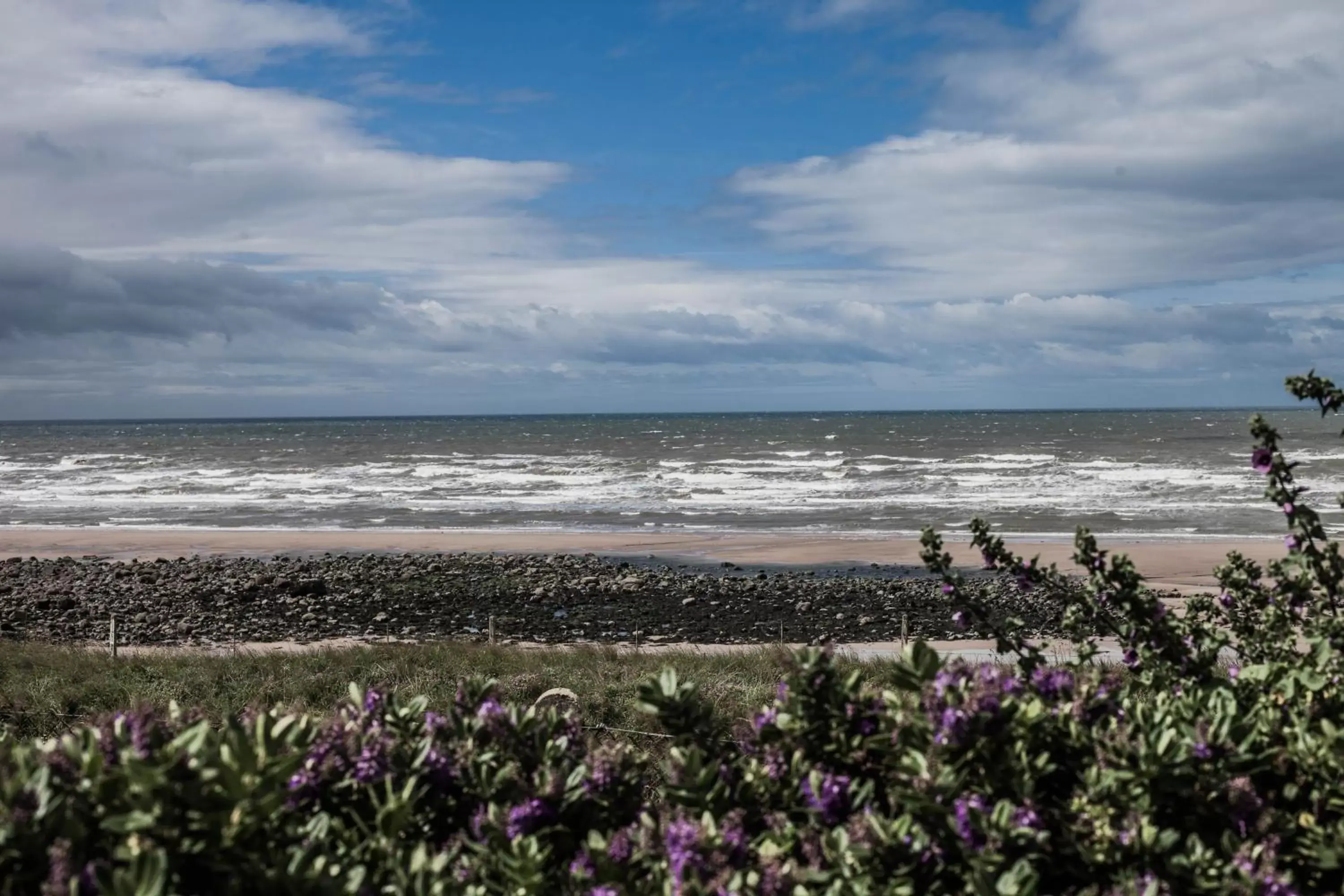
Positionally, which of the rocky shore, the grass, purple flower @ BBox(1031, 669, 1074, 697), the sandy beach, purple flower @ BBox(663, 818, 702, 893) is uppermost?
purple flower @ BBox(1031, 669, 1074, 697)

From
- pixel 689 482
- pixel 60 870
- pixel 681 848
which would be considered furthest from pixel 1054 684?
pixel 689 482

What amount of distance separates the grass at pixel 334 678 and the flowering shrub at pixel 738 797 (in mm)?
4928

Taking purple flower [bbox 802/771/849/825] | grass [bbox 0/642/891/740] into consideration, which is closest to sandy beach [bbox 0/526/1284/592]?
grass [bbox 0/642/891/740]

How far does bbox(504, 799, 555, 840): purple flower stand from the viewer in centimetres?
230

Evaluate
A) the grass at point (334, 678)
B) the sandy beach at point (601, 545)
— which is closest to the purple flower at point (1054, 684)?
the grass at point (334, 678)

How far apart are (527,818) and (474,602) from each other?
18788 mm

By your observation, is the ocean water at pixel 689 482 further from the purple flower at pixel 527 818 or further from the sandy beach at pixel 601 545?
the purple flower at pixel 527 818

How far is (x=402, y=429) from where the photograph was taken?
14350 centimetres

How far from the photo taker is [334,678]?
390 inches

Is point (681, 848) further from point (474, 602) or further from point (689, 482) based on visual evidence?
point (689, 482)

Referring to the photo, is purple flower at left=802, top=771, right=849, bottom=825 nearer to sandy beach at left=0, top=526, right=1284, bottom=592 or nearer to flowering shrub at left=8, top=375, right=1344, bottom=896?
flowering shrub at left=8, top=375, right=1344, bottom=896

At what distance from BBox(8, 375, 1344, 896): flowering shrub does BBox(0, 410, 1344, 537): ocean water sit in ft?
95.0

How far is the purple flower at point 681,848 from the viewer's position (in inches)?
82.4

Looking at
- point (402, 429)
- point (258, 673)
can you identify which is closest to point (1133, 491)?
point (258, 673)
